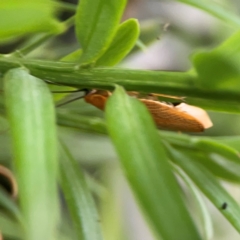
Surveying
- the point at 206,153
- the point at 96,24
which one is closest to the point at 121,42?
the point at 96,24

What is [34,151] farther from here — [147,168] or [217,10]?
[217,10]

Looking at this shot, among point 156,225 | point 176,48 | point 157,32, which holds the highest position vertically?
point 176,48

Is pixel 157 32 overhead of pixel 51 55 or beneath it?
beneath

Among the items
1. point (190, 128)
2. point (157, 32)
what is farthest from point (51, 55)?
point (190, 128)

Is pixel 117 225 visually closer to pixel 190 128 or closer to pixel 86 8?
pixel 190 128

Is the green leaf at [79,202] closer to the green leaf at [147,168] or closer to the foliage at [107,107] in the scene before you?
the foliage at [107,107]

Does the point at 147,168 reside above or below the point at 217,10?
below
